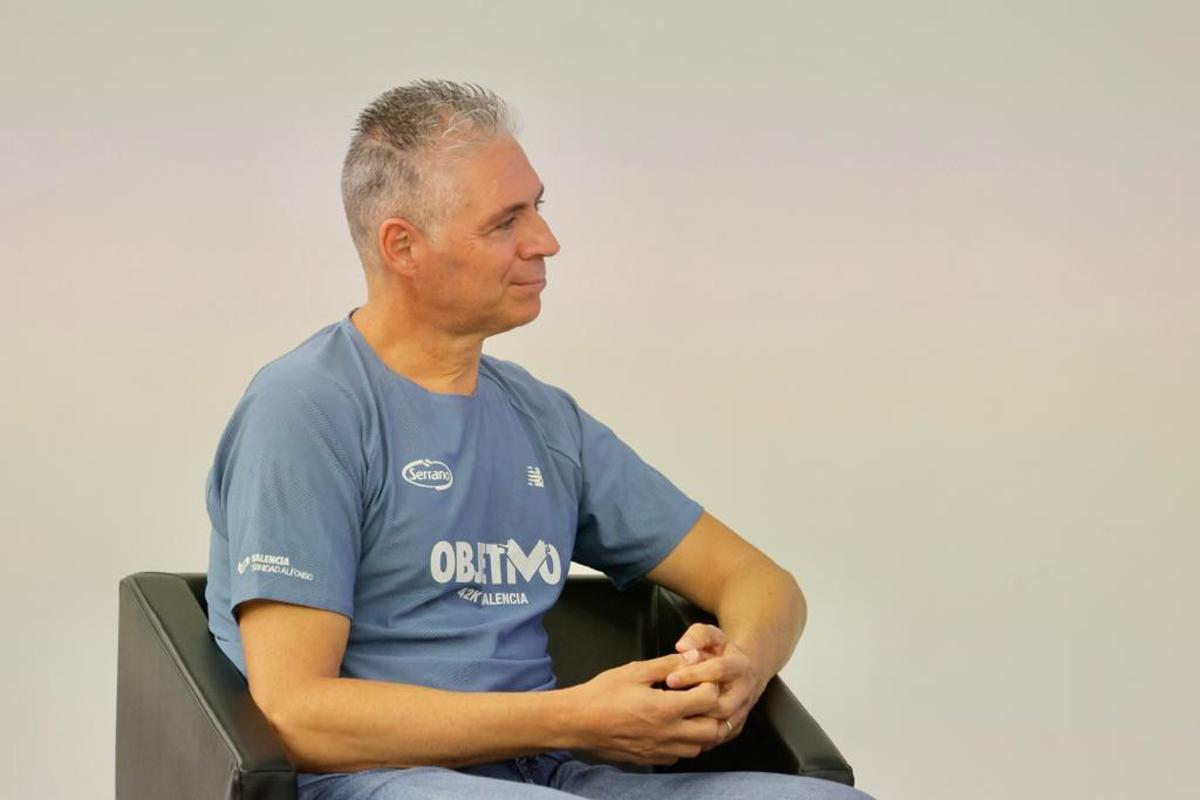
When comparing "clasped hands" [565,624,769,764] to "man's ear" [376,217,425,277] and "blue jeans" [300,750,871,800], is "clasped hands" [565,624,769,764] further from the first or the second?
"man's ear" [376,217,425,277]

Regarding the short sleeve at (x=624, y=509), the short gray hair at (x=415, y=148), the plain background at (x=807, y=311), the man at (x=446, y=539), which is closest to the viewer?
Result: the man at (x=446, y=539)

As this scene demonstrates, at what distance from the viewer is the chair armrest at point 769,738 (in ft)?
8.46

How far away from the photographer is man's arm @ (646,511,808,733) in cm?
257

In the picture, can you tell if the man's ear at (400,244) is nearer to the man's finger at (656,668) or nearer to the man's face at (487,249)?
the man's face at (487,249)

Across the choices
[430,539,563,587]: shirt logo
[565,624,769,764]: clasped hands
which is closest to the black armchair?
[565,624,769,764]: clasped hands

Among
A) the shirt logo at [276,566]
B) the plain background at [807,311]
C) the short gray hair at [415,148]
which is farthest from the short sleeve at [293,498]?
the plain background at [807,311]

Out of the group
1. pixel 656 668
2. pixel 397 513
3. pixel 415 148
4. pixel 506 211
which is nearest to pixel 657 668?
pixel 656 668

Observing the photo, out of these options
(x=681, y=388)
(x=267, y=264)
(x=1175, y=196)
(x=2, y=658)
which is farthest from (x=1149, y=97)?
(x=2, y=658)

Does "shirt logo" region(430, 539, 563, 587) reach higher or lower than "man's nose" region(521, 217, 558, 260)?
lower

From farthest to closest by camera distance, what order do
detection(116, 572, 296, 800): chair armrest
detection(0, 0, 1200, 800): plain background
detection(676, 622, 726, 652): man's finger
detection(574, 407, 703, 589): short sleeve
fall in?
detection(0, 0, 1200, 800): plain background, detection(574, 407, 703, 589): short sleeve, detection(676, 622, 726, 652): man's finger, detection(116, 572, 296, 800): chair armrest

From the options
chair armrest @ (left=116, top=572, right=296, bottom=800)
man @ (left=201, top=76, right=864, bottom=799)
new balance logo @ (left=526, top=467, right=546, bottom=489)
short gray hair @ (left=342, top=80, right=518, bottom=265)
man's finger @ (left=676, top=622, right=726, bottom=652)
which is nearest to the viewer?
chair armrest @ (left=116, top=572, right=296, bottom=800)

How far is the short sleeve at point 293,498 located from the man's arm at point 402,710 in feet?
0.11

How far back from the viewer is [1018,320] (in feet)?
13.8

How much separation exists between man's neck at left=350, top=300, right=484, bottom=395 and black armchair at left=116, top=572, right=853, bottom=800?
0.39 metres
